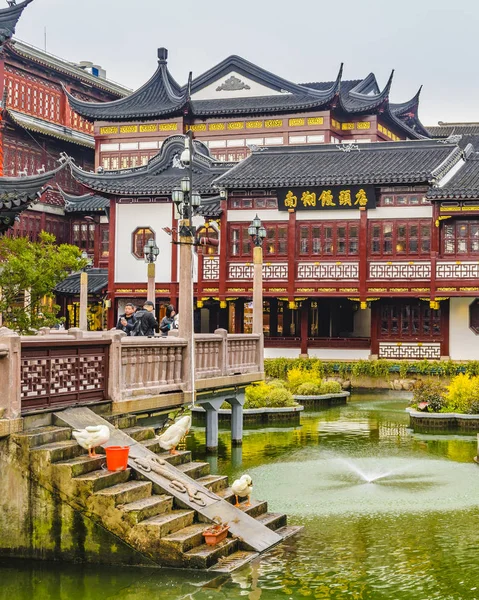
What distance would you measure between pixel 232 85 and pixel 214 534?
3864 cm

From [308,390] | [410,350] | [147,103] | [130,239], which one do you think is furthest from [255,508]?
[147,103]

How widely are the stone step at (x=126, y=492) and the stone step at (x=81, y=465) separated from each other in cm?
35

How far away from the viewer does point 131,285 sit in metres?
42.0

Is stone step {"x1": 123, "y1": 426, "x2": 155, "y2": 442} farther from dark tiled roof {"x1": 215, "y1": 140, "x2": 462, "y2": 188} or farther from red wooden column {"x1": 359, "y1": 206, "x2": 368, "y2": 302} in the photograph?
red wooden column {"x1": 359, "y1": 206, "x2": 368, "y2": 302}

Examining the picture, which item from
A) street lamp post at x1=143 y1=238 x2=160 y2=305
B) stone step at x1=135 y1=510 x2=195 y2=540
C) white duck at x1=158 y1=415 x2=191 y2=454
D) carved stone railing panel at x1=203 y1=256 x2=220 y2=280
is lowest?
stone step at x1=135 y1=510 x2=195 y2=540

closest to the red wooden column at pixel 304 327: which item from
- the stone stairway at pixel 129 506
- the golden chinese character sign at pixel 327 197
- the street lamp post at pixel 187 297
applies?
the golden chinese character sign at pixel 327 197

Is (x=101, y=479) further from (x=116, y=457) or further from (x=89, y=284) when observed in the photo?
(x=89, y=284)

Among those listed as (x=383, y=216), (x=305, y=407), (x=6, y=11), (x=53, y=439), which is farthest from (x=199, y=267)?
(x=53, y=439)

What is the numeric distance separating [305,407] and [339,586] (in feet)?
63.6

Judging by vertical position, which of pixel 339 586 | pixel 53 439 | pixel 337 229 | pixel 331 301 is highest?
pixel 337 229

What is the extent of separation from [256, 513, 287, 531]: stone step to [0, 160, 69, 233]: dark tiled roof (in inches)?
236

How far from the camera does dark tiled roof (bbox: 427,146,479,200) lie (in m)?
35.5

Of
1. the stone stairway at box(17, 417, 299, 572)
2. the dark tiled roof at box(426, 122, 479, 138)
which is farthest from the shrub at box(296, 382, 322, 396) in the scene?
the dark tiled roof at box(426, 122, 479, 138)

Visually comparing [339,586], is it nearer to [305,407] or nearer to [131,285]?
[305,407]
